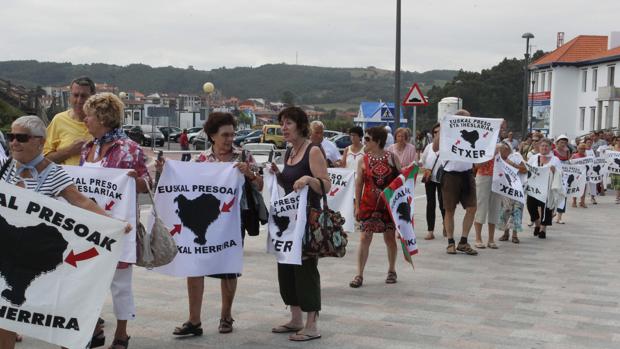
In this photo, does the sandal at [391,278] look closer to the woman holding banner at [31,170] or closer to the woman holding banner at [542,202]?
the woman holding banner at [31,170]

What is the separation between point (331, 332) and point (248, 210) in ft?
3.81

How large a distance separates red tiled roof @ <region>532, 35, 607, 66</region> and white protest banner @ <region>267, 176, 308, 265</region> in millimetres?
71078

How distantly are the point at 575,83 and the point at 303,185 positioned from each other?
73380mm

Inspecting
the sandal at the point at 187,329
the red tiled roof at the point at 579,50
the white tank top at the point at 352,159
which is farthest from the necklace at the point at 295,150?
the red tiled roof at the point at 579,50

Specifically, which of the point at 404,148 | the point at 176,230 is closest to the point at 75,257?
the point at 176,230

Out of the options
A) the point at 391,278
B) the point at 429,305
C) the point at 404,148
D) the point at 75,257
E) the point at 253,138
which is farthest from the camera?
the point at 253,138

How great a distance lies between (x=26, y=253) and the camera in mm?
4617

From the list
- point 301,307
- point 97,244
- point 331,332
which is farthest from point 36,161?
point 331,332

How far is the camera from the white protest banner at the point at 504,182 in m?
11.9

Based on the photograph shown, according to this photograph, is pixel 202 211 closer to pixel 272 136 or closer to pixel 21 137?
pixel 21 137

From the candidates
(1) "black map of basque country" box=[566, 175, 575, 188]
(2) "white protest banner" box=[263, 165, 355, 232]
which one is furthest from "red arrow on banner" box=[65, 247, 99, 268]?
(1) "black map of basque country" box=[566, 175, 575, 188]

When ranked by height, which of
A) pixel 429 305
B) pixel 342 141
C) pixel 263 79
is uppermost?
pixel 263 79

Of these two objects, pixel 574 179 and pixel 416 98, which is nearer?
pixel 574 179

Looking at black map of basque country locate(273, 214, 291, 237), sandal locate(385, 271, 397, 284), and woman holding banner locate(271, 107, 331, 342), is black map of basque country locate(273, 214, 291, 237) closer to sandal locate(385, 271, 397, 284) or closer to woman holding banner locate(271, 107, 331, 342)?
woman holding banner locate(271, 107, 331, 342)
